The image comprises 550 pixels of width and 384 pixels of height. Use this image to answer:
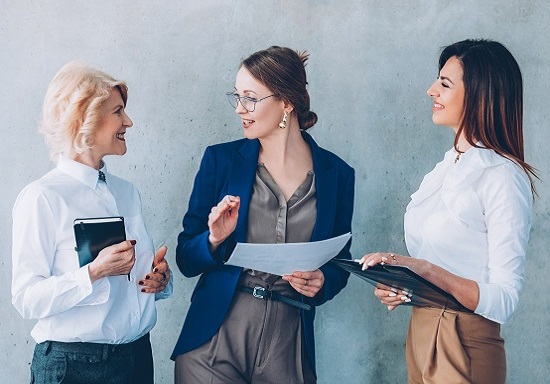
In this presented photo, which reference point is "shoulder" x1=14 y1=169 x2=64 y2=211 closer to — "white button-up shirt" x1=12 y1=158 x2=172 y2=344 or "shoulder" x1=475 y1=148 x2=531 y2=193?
"white button-up shirt" x1=12 y1=158 x2=172 y2=344

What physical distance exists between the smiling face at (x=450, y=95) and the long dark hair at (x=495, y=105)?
3 centimetres

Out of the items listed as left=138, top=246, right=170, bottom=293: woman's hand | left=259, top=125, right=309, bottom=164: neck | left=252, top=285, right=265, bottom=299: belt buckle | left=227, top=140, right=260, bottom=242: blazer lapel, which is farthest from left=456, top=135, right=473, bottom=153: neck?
left=138, top=246, right=170, bottom=293: woman's hand

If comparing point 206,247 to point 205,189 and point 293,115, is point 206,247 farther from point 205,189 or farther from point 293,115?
point 293,115

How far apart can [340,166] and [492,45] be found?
2.38 ft

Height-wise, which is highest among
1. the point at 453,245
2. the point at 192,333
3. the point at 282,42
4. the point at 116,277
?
the point at 282,42

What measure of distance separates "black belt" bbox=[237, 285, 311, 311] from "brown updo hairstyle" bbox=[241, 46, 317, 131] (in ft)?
2.32

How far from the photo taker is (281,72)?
9.55 ft

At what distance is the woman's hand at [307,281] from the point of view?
275 centimetres

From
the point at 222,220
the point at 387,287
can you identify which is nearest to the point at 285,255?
the point at 222,220

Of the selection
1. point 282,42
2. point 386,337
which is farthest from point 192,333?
point 282,42

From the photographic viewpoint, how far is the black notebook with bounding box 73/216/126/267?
2404mm

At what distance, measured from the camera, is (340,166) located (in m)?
3.03

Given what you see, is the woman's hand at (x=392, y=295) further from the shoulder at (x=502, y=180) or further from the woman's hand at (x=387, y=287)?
the shoulder at (x=502, y=180)

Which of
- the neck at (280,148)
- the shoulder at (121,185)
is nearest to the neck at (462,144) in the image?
the neck at (280,148)
